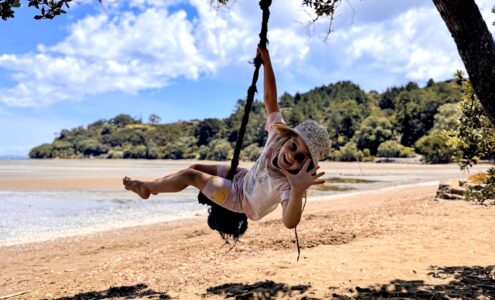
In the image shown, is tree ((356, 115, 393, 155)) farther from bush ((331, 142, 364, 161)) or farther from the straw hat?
the straw hat

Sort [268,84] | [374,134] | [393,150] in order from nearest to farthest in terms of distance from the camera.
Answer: [268,84]
[393,150]
[374,134]

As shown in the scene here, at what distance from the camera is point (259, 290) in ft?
18.6

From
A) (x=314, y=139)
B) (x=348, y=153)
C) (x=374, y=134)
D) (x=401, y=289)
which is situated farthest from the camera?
(x=374, y=134)

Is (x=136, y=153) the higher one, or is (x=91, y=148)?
(x=91, y=148)

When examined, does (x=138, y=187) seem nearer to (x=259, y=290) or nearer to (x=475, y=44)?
(x=259, y=290)

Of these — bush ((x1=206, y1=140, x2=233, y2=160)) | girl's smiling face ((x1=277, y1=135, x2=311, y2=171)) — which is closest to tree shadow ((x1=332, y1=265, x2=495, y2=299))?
girl's smiling face ((x1=277, y1=135, x2=311, y2=171))

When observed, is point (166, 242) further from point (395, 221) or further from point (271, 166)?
point (271, 166)

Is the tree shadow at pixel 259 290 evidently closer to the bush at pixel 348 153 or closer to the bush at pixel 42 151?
the bush at pixel 348 153

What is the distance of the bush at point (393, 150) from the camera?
6612 centimetres

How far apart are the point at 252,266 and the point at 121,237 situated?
608 centimetres

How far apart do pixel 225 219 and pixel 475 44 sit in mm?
2705

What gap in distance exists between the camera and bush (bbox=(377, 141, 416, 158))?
217ft

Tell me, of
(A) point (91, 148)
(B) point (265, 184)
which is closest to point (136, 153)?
(A) point (91, 148)

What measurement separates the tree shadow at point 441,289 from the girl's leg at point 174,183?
1.99 m
